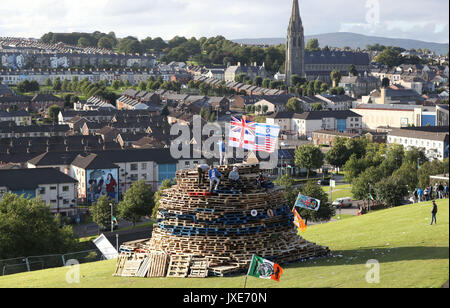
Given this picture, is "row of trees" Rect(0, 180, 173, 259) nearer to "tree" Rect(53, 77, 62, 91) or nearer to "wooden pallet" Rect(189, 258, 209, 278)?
"wooden pallet" Rect(189, 258, 209, 278)

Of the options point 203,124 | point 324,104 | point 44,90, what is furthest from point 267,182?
point 44,90

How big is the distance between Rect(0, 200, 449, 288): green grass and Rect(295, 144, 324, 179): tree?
43230mm

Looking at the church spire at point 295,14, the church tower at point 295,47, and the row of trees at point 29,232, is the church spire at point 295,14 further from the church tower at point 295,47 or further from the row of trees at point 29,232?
the row of trees at point 29,232

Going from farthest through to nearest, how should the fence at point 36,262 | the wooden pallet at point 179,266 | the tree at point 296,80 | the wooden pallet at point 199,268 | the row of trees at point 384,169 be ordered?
the tree at point 296,80 < the row of trees at point 384,169 < the fence at point 36,262 < the wooden pallet at point 179,266 < the wooden pallet at point 199,268

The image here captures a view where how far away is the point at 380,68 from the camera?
613ft

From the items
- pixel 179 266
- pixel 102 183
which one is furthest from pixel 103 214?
pixel 179 266

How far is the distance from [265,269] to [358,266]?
321cm

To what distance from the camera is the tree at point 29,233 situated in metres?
Answer: 32.4

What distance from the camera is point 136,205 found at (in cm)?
4766

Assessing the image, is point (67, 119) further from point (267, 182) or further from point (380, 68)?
point (380, 68)

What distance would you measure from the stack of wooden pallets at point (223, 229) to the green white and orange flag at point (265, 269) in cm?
303

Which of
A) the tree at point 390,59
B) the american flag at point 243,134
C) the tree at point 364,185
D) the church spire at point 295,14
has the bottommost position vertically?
the tree at point 364,185

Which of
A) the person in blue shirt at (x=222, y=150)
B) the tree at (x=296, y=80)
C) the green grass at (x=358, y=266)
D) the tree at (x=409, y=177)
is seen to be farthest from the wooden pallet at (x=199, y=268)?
the tree at (x=296, y=80)
